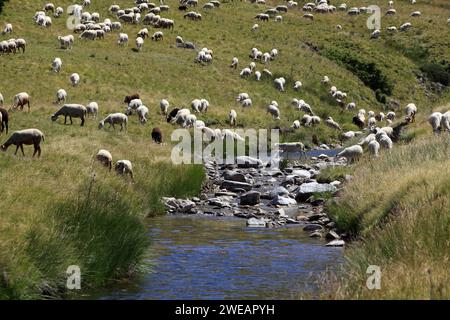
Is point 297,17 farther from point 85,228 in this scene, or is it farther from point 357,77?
point 85,228

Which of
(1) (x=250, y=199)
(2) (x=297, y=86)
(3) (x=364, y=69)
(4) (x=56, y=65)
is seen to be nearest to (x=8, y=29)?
(4) (x=56, y=65)

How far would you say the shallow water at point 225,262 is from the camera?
47.1ft

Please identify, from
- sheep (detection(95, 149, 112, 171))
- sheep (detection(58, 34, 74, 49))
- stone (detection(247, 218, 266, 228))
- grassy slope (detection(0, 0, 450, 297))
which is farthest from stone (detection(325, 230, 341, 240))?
sheep (detection(58, 34, 74, 49))

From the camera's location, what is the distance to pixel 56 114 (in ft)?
118

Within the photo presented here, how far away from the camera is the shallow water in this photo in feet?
47.1

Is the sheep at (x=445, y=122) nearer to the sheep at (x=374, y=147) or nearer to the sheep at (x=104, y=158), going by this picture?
the sheep at (x=374, y=147)

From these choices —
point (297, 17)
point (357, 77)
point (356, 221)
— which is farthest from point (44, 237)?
point (297, 17)

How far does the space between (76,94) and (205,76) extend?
51.3ft

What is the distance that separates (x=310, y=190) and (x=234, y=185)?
12.1 feet

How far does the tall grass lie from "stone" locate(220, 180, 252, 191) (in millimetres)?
6870

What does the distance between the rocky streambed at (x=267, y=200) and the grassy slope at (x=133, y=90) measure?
1.30 meters

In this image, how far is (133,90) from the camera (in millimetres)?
51062

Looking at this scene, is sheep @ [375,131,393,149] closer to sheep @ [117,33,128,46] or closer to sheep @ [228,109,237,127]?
sheep @ [228,109,237,127]

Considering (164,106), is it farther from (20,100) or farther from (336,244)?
(336,244)
